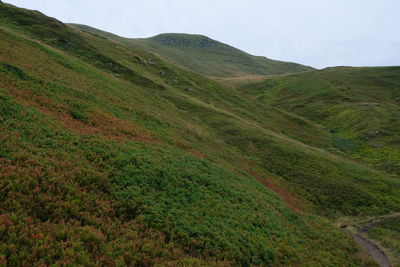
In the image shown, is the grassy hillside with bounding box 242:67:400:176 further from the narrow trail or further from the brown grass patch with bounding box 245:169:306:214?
the brown grass patch with bounding box 245:169:306:214

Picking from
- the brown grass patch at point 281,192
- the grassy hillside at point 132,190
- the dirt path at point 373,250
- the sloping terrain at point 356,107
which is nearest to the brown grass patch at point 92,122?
the grassy hillside at point 132,190

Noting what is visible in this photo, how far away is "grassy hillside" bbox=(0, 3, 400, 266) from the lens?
1109cm

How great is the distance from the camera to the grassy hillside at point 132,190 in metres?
11.1

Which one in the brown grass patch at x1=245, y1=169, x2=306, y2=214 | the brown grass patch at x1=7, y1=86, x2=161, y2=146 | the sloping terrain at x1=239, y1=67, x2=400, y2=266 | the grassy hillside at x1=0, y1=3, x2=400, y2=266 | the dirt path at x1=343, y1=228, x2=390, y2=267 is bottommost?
the dirt path at x1=343, y1=228, x2=390, y2=267

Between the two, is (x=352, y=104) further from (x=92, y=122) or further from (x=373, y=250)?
(x=92, y=122)

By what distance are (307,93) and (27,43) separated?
118 meters

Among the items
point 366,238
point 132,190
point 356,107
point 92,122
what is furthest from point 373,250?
point 356,107

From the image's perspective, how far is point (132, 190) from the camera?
15.6 metres

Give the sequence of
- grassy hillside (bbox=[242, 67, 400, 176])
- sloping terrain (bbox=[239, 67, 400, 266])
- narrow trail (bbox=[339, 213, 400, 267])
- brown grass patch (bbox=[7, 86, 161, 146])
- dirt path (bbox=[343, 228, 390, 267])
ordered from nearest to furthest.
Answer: dirt path (bbox=[343, 228, 390, 267]), narrow trail (bbox=[339, 213, 400, 267]), brown grass patch (bbox=[7, 86, 161, 146]), sloping terrain (bbox=[239, 67, 400, 266]), grassy hillside (bbox=[242, 67, 400, 176])

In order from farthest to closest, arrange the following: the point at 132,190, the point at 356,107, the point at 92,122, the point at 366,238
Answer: the point at 356,107, the point at 366,238, the point at 92,122, the point at 132,190

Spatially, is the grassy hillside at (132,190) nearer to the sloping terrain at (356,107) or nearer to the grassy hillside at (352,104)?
the sloping terrain at (356,107)

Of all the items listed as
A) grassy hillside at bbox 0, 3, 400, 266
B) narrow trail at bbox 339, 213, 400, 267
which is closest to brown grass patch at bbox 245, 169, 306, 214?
grassy hillside at bbox 0, 3, 400, 266

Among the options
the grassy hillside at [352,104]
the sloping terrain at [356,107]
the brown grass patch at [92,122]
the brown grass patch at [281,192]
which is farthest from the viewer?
the grassy hillside at [352,104]

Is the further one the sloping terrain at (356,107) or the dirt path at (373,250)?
the sloping terrain at (356,107)
